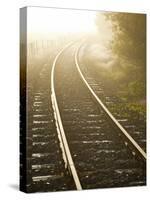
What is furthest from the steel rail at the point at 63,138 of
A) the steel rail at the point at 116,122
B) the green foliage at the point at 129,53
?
the green foliage at the point at 129,53

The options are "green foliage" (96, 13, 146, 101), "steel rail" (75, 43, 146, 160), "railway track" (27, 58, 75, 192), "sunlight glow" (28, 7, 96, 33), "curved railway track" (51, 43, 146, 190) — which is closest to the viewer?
"railway track" (27, 58, 75, 192)

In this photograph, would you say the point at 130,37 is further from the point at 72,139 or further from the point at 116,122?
the point at 72,139

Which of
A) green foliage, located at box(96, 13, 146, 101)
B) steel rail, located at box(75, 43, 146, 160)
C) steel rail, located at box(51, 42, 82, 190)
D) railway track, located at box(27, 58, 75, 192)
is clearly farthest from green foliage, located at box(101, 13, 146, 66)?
railway track, located at box(27, 58, 75, 192)

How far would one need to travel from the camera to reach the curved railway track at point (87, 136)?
9.03 m

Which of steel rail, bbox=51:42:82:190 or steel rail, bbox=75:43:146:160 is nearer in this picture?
steel rail, bbox=51:42:82:190

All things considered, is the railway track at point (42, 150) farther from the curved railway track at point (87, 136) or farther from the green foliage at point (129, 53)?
the green foliage at point (129, 53)

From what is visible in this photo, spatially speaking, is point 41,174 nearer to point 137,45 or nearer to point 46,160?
point 46,160

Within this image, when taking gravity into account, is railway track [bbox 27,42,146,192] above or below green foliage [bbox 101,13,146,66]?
below

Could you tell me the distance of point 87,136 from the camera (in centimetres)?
920

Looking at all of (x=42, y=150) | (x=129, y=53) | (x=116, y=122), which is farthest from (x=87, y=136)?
(x=129, y=53)

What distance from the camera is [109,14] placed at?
9500mm

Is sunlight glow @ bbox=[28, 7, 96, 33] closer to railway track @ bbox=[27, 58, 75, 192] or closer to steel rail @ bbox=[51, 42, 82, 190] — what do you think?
steel rail @ bbox=[51, 42, 82, 190]

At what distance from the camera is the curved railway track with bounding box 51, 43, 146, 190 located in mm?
9031

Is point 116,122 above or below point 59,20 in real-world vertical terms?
below
